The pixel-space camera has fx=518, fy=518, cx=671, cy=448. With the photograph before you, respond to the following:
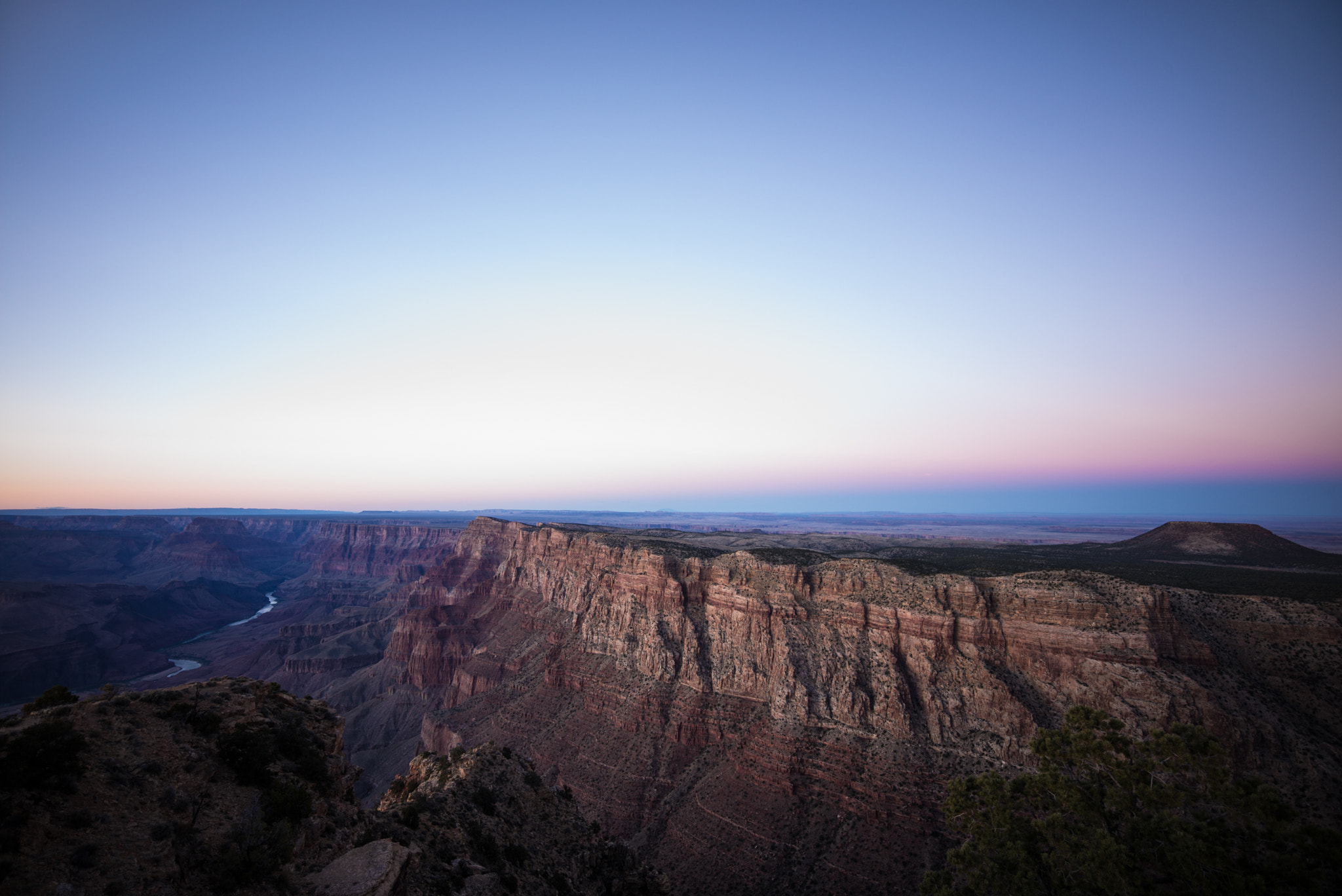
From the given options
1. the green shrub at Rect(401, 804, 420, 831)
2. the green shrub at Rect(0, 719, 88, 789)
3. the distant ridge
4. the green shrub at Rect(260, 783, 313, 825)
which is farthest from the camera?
the distant ridge

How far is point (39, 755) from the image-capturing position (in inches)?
530

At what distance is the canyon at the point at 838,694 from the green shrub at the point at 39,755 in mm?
36116

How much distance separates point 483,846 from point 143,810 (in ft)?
45.9

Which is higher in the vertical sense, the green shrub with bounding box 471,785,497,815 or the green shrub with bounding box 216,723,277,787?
the green shrub with bounding box 216,723,277,787

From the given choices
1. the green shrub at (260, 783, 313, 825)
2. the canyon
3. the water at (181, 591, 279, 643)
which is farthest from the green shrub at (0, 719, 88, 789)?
the water at (181, 591, 279, 643)

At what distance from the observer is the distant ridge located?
7412 centimetres

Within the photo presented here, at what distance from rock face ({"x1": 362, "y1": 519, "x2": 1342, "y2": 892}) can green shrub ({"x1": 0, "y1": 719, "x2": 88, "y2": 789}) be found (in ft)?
118

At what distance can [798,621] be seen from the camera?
52.7 metres

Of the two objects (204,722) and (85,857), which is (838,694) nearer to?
(204,722)

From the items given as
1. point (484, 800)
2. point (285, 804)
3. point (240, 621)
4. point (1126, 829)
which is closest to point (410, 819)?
point (484, 800)

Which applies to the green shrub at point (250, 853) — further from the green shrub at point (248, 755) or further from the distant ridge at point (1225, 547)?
the distant ridge at point (1225, 547)

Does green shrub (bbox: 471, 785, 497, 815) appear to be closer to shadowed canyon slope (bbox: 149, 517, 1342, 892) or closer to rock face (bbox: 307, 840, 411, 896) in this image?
rock face (bbox: 307, 840, 411, 896)

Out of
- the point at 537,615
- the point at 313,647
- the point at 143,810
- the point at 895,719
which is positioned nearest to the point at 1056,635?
the point at 895,719

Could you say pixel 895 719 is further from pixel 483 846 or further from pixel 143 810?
pixel 143 810
